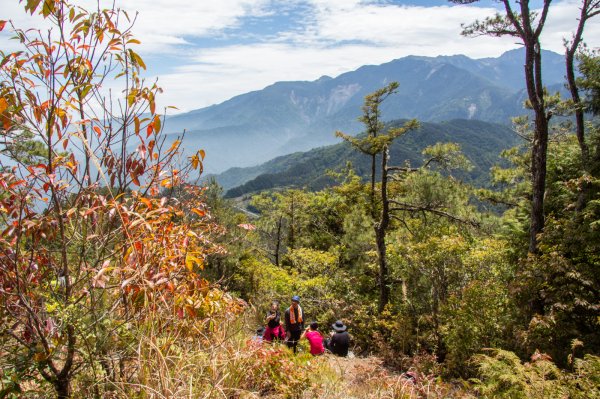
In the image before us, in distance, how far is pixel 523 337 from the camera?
6387 mm

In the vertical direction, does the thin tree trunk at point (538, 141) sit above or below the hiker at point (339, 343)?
above

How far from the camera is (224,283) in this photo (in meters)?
8.75

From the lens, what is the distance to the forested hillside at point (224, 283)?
2.27 metres

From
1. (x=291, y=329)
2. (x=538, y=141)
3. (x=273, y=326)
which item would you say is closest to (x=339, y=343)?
(x=291, y=329)

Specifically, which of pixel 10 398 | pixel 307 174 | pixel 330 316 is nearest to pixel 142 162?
pixel 10 398

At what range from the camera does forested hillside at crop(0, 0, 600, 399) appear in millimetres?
2270

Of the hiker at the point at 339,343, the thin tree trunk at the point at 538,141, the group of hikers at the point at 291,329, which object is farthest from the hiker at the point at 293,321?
the thin tree trunk at the point at 538,141

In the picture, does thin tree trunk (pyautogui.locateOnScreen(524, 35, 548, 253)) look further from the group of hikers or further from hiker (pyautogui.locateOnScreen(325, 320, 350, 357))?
the group of hikers

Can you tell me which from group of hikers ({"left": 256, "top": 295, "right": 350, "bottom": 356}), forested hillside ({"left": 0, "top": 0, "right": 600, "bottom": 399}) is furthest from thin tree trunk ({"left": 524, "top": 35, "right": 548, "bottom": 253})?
group of hikers ({"left": 256, "top": 295, "right": 350, "bottom": 356})

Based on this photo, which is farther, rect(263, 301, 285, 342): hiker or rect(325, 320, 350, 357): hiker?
rect(325, 320, 350, 357): hiker

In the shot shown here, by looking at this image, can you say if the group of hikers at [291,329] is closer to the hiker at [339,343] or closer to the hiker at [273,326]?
the hiker at [273,326]

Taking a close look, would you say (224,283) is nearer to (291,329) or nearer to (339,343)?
(291,329)

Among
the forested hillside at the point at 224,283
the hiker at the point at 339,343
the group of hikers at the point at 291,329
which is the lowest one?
the hiker at the point at 339,343

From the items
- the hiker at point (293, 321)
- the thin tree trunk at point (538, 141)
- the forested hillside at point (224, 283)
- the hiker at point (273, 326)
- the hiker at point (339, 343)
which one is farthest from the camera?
the hiker at point (339, 343)
